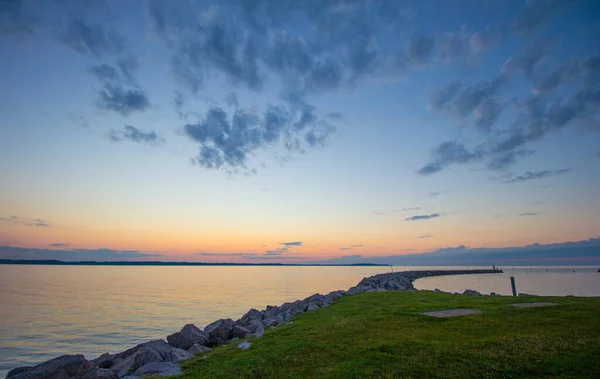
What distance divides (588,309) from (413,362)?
8776mm

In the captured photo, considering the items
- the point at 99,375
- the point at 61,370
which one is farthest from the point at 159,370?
the point at 61,370

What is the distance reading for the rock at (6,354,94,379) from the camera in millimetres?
9922

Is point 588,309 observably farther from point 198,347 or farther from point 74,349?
point 74,349

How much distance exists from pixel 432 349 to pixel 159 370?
728 cm

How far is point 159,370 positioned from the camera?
9391 millimetres

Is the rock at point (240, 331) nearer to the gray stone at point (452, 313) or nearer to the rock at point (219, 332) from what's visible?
the rock at point (219, 332)

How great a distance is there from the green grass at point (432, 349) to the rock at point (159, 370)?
0.32 meters

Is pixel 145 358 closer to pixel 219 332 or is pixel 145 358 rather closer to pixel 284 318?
pixel 219 332

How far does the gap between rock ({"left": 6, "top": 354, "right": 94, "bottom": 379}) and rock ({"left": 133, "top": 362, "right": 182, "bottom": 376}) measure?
1825 mm

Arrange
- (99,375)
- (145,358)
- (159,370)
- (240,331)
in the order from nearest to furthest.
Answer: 1. (159,370)
2. (99,375)
3. (145,358)
4. (240,331)

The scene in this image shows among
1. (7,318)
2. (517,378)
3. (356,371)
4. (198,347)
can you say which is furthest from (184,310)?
(517,378)

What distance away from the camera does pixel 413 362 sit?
301 inches

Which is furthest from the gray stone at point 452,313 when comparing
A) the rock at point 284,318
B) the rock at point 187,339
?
the rock at point 187,339

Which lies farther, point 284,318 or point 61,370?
point 284,318
